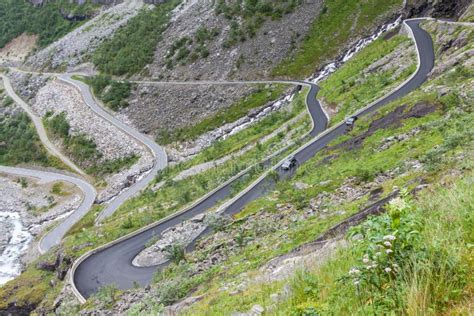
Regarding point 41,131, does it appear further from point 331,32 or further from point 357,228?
point 357,228

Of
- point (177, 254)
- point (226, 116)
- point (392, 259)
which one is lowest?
point (226, 116)

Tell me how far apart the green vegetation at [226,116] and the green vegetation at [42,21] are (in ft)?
259

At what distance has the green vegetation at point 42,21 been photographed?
134375 mm

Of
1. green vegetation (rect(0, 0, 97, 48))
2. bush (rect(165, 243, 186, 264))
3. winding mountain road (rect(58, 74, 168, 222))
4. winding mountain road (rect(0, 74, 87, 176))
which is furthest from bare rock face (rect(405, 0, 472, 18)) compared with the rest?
green vegetation (rect(0, 0, 97, 48))

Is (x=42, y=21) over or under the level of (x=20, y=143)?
over

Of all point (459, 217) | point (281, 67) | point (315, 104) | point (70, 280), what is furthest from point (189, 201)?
point (281, 67)

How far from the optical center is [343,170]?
2631 cm

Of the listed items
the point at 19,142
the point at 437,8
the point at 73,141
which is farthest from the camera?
the point at 19,142

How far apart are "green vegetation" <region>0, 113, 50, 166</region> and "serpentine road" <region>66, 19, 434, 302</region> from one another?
4813 centimetres

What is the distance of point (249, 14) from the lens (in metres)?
83.5

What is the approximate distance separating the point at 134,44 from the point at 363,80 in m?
57.2

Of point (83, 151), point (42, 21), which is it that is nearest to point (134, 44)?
point (83, 151)

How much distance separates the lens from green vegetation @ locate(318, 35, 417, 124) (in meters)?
47.8

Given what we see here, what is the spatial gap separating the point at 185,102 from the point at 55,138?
25.8 meters
